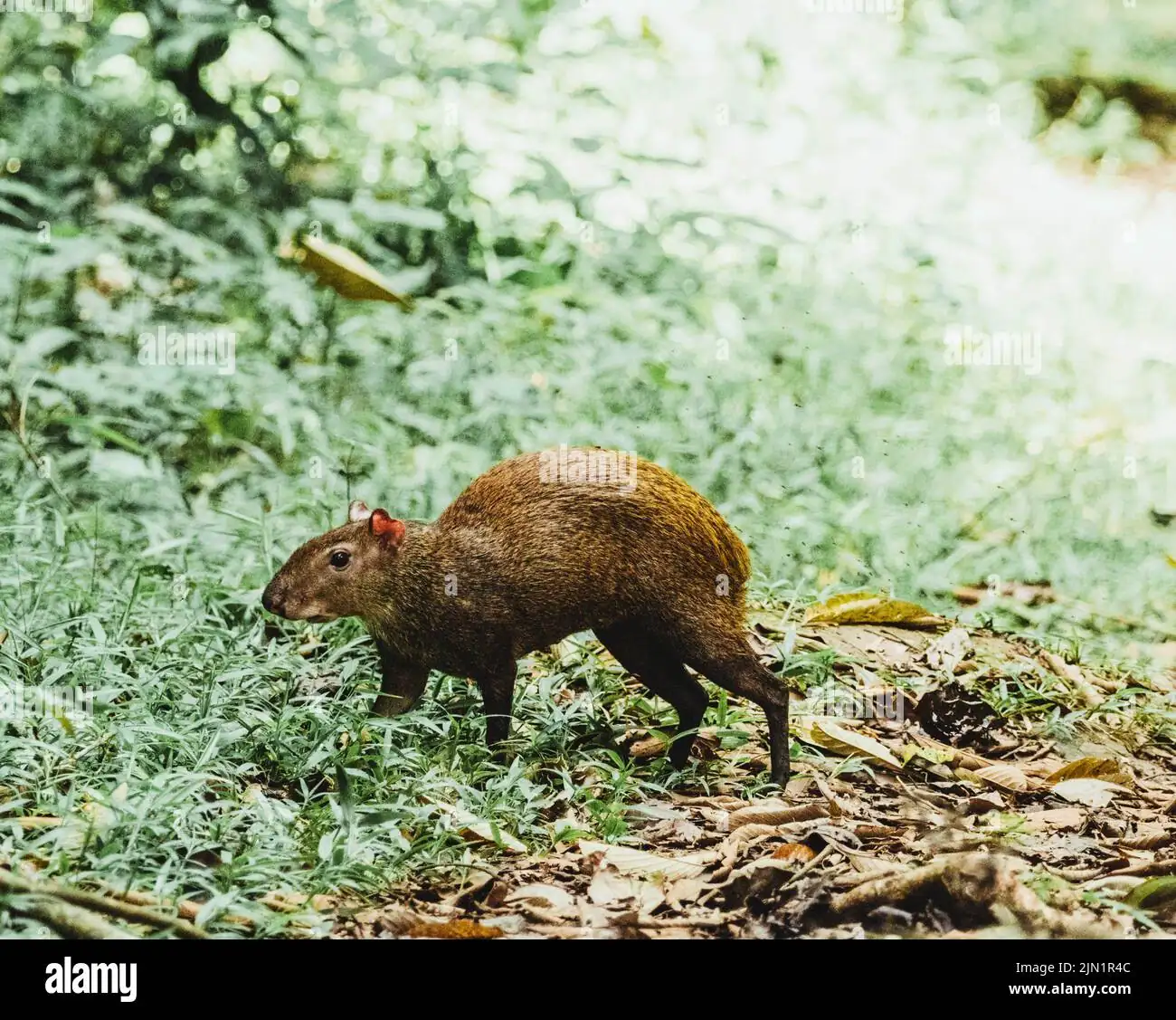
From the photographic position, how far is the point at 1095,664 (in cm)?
543

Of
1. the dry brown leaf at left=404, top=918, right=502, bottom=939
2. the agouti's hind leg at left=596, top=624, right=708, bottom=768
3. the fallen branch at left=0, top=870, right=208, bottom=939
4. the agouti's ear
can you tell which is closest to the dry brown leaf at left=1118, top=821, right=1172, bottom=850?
the agouti's hind leg at left=596, top=624, right=708, bottom=768

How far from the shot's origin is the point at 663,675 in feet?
14.7

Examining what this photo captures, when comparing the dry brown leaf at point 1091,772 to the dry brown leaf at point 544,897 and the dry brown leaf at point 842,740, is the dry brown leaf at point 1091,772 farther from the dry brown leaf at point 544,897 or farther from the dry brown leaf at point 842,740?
the dry brown leaf at point 544,897

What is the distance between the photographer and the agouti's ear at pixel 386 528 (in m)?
4.40

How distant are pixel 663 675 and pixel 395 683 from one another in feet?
2.89

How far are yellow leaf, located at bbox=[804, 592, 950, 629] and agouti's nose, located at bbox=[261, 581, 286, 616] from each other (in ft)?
6.75

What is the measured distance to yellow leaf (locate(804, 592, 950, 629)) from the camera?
5270 millimetres

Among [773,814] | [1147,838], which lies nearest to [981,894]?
[773,814]

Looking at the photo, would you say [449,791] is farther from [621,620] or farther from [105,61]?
[105,61]

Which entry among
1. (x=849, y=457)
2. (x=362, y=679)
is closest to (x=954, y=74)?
(x=849, y=457)

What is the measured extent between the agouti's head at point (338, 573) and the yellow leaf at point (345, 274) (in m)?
2.22

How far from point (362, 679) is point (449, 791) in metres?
0.84

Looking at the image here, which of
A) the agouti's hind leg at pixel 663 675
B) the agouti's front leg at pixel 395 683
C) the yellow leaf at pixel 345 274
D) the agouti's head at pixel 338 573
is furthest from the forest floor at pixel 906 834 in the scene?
the yellow leaf at pixel 345 274

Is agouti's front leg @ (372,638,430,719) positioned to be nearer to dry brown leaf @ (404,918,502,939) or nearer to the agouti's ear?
the agouti's ear
